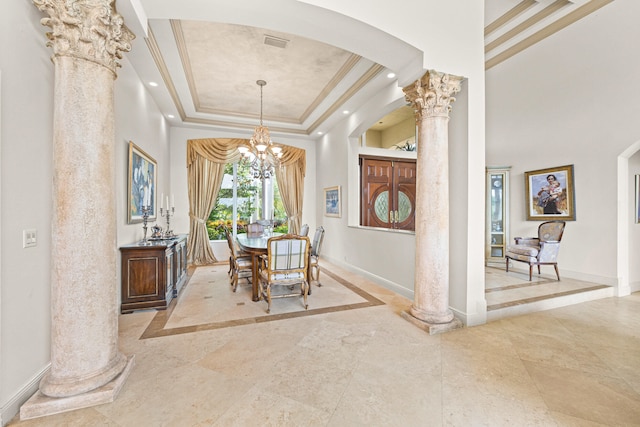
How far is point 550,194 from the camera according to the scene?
491cm

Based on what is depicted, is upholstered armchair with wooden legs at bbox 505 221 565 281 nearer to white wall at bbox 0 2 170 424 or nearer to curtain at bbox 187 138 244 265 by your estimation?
white wall at bbox 0 2 170 424

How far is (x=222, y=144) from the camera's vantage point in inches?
257

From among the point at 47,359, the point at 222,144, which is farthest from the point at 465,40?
the point at 222,144

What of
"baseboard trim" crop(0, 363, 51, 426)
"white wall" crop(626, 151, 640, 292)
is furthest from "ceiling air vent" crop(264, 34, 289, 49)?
"white wall" crop(626, 151, 640, 292)

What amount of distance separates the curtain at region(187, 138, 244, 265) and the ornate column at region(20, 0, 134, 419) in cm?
460

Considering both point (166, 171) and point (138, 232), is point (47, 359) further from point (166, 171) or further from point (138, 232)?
point (166, 171)

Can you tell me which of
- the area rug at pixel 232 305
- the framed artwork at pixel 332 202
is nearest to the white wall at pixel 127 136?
the area rug at pixel 232 305

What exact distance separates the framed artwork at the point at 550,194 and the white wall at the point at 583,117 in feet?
0.34

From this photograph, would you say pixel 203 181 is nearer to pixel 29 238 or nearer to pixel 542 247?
pixel 29 238

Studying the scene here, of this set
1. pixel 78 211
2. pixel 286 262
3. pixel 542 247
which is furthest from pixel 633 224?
pixel 78 211

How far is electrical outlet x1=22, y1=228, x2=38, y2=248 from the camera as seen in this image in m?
1.71

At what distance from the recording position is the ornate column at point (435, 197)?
2873 millimetres

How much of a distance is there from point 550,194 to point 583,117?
134cm

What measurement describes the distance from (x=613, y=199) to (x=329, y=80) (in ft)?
16.0
